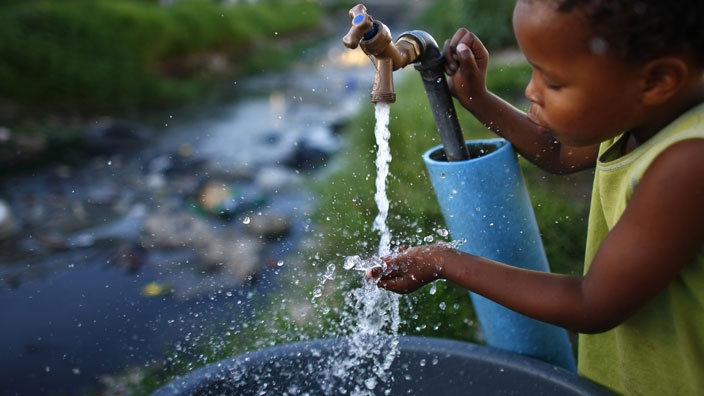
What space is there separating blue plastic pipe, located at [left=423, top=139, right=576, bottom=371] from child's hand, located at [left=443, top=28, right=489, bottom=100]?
0.41ft

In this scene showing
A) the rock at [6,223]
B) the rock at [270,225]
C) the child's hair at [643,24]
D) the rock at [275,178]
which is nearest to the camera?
the child's hair at [643,24]

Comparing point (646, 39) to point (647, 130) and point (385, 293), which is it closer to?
point (647, 130)

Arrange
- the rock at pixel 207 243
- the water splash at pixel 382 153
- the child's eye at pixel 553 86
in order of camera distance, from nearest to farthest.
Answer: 1. the child's eye at pixel 553 86
2. the water splash at pixel 382 153
3. the rock at pixel 207 243

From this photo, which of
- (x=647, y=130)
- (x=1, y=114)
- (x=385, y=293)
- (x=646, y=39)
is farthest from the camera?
(x=1, y=114)

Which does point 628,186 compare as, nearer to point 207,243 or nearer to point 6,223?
point 207,243

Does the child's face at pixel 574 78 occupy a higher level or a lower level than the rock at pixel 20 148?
lower

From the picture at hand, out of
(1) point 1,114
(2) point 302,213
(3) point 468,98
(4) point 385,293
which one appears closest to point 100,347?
(2) point 302,213

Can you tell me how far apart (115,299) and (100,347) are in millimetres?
658

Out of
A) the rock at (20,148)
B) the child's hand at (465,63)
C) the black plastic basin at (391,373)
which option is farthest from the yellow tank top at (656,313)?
the rock at (20,148)

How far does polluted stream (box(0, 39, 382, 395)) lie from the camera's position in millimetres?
2949

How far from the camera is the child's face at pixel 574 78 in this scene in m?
0.91

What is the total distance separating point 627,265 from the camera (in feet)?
3.09

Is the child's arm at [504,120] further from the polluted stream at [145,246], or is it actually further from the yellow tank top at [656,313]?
the polluted stream at [145,246]

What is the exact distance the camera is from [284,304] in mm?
2623
